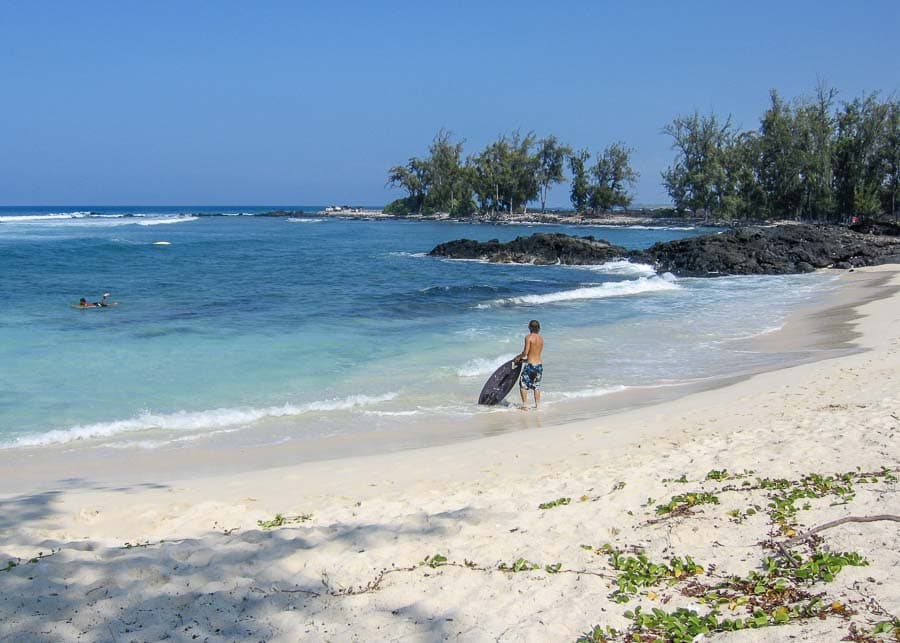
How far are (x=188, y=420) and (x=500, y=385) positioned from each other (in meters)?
5.06

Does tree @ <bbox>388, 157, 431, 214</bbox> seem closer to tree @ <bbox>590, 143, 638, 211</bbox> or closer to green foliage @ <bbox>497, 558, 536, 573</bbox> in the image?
tree @ <bbox>590, 143, 638, 211</bbox>

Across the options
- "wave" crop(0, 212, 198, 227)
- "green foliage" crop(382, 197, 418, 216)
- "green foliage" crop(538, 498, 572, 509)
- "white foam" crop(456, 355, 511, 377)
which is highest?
"green foliage" crop(382, 197, 418, 216)

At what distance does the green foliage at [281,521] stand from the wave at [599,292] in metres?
18.9

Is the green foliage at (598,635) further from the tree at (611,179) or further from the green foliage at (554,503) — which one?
the tree at (611,179)

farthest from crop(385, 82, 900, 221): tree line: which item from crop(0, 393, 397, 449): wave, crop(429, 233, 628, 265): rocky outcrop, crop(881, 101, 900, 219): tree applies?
crop(0, 393, 397, 449): wave

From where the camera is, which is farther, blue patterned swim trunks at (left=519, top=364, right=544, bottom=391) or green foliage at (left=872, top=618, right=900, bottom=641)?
blue patterned swim trunks at (left=519, top=364, right=544, bottom=391)

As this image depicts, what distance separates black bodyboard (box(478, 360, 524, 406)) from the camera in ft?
38.0

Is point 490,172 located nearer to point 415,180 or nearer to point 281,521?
point 415,180

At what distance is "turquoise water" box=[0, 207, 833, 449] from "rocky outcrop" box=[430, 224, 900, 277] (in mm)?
2696

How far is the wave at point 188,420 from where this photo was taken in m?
9.88

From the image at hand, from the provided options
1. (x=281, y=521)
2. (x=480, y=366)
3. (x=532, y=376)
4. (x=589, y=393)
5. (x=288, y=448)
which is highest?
(x=532, y=376)

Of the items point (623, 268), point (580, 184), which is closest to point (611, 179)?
point (580, 184)

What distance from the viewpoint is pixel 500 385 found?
11594 mm

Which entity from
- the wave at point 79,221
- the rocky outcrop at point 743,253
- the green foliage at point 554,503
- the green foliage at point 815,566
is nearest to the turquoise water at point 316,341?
the rocky outcrop at point 743,253
